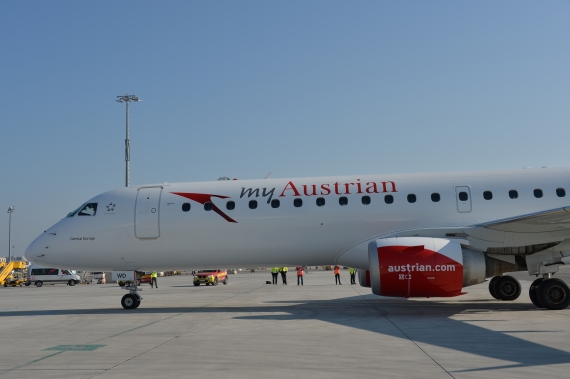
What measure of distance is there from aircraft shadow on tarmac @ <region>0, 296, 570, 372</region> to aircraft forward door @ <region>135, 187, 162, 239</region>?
7.63 ft

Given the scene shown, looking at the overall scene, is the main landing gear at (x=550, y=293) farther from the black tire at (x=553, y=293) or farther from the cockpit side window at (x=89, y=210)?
the cockpit side window at (x=89, y=210)

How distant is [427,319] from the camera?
12.4m

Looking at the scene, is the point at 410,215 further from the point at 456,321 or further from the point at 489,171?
the point at 456,321

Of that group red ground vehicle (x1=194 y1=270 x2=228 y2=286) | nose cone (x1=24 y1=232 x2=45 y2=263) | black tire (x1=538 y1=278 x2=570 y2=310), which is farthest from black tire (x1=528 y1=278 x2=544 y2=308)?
red ground vehicle (x1=194 y1=270 x2=228 y2=286)

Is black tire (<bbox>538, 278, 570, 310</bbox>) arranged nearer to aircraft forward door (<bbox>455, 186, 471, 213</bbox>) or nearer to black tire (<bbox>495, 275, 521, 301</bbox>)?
aircraft forward door (<bbox>455, 186, 471, 213</bbox>)

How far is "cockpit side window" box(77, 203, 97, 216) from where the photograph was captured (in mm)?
16586

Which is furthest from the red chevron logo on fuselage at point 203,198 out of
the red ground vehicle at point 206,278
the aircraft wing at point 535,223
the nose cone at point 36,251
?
the red ground vehicle at point 206,278

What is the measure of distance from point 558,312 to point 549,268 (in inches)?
50.0

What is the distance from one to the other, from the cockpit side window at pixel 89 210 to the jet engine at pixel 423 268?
28.6ft

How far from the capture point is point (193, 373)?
7098mm

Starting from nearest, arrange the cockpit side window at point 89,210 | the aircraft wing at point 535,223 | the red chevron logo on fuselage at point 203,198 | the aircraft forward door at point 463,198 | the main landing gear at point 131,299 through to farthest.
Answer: the aircraft wing at point 535,223 → the aircraft forward door at point 463,198 → the red chevron logo on fuselage at point 203,198 → the main landing gear at point 131,299 → the cockpit side window at point 89,210

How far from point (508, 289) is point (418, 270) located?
5926 millimetres

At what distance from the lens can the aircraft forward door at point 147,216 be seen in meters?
16.1

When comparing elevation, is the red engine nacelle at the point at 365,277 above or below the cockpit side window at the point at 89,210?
below
